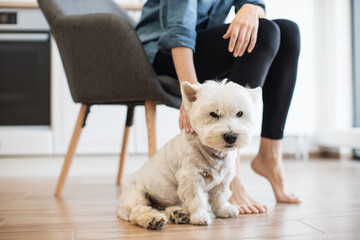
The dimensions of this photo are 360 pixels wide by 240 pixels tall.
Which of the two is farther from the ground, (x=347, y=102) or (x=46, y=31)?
(x=46, y=31)

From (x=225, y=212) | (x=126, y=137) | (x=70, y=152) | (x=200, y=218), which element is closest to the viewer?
(x=200, y=218)

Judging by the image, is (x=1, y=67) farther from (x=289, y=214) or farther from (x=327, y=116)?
(x=327, y=116)

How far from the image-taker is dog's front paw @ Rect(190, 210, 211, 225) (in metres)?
0.98

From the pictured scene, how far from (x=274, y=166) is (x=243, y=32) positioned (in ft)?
1.72

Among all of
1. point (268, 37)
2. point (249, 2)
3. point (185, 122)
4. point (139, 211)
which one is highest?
point (249, 2)

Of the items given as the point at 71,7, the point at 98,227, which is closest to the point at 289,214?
the point at 98,227

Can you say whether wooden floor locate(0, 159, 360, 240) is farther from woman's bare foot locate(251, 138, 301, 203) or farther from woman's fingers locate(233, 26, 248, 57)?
woman's fingers locate(233, 26, 248, 57)

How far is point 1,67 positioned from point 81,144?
766 mm

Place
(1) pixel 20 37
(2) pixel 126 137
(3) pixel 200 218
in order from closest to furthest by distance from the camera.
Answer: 1. (3) pixel 200 218
2. (2) pixel 126 137
3. (1) pixel 20 37

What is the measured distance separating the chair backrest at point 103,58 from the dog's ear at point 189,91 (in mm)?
424

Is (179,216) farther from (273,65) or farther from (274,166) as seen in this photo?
(273,65)

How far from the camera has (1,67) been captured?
2.48m

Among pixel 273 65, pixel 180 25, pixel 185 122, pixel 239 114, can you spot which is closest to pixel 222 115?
pixel 239 114

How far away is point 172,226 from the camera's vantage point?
99cm
